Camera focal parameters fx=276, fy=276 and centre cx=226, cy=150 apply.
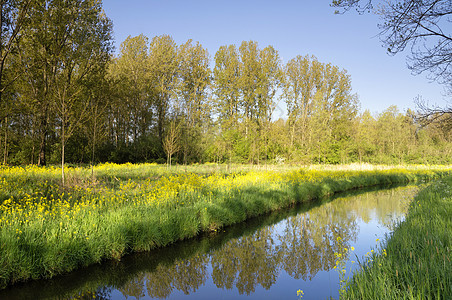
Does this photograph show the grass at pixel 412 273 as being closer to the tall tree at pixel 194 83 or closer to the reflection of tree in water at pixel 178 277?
the reflection of tree in water at pixel 178 277

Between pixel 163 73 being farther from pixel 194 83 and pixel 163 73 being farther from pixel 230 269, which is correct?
pixel 230 269

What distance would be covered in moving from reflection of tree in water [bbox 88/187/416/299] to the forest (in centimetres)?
1110

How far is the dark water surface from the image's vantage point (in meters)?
4.69

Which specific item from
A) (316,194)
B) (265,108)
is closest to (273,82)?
(265,108)

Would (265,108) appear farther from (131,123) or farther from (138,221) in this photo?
(138,221)

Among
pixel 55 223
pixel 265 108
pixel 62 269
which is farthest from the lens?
pixel 265 108

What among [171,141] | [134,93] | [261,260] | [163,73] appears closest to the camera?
[261,260]

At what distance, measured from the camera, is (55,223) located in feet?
17.7

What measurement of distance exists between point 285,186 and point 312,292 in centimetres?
867

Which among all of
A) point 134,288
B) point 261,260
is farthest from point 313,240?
point 134,288

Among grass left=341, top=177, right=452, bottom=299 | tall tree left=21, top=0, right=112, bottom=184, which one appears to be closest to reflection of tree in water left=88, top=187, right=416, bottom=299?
grass left=341, top=177, right=452, bottom=299

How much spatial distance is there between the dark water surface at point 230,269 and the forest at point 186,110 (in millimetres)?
11707

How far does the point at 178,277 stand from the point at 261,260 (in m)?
1.92

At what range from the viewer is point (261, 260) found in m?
6.21
